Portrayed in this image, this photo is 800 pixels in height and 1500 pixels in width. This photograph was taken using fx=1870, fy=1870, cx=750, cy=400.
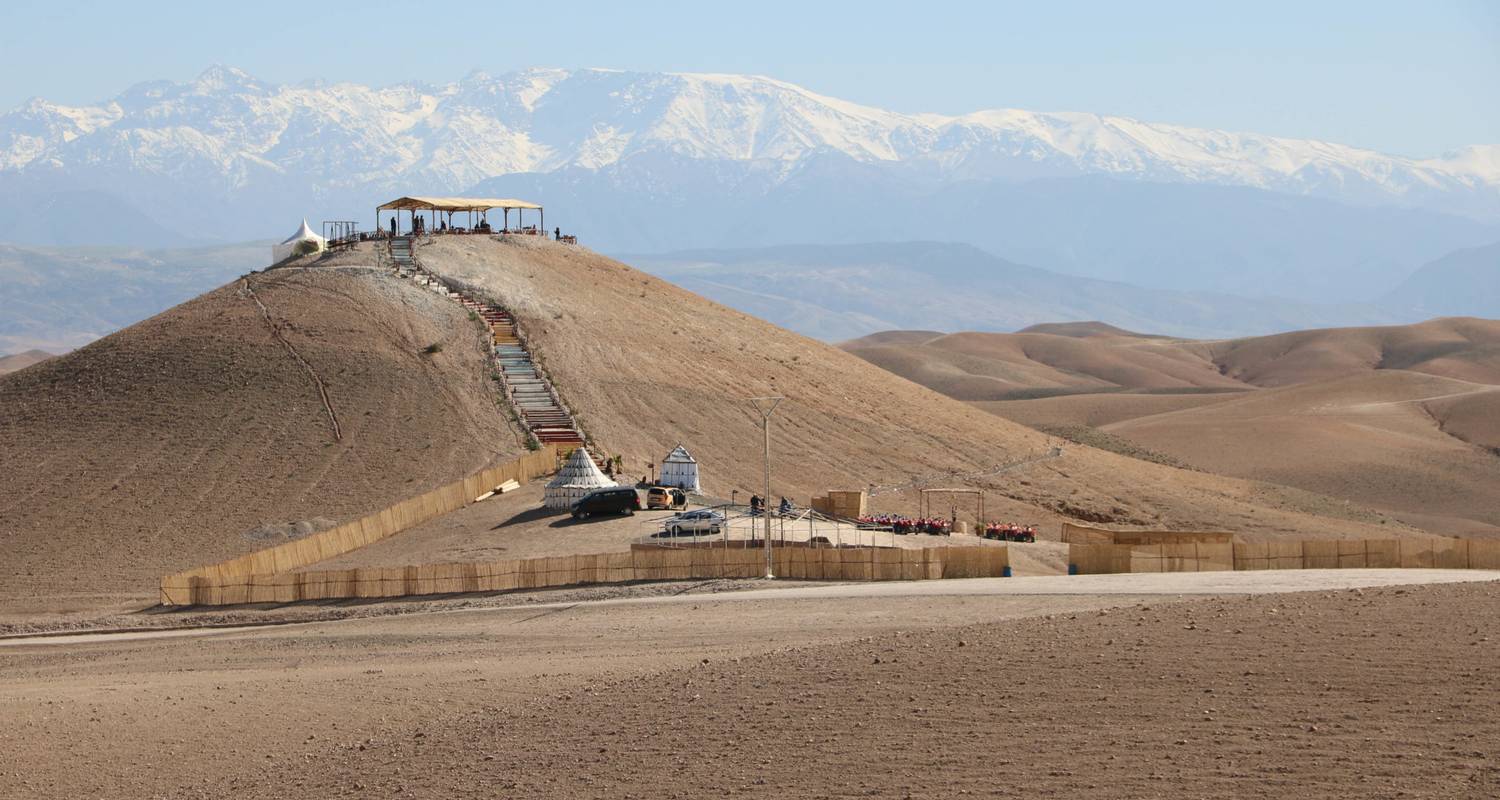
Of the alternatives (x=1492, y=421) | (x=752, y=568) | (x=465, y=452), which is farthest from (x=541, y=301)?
(x=1492, y=421)

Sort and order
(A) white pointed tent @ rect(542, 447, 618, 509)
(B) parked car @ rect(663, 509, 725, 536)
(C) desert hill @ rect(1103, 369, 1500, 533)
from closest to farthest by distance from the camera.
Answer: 1. (B) parked car @ rect(663, 509, 725, 536)
2. (A) white pointed tent @ rect(542, 447, 618, 509)
3. (C) desert hill @ rect(1103, 369, 1500, 533)

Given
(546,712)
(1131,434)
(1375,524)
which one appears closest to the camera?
(546,712)

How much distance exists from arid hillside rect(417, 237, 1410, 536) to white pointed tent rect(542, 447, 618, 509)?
6.58 metres

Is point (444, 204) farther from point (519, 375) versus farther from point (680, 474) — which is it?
point (680, 474)

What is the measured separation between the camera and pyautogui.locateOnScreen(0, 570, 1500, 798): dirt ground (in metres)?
24.8

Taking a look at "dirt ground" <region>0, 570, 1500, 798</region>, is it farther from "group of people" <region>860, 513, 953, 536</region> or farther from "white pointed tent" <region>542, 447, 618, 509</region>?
"white pointed tent" <region>542, 447, 618, 509</region>

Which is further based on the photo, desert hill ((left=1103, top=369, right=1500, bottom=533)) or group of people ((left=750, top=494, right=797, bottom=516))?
desert hill ((left=1103, top=369, right=1500, bottom=533))

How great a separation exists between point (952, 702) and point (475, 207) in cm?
6968

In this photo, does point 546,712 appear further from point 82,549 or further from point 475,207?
point 475,207

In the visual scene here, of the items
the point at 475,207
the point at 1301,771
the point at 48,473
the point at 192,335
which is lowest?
the point at 1301,771

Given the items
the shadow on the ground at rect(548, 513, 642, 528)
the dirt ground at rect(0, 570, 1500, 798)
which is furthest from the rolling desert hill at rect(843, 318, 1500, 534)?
the dirt ground at rect(0, 570, 1500, 798)

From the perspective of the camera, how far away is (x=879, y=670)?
31031 millimetres

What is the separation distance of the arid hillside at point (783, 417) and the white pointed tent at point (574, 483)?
658cm

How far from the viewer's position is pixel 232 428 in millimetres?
72125
